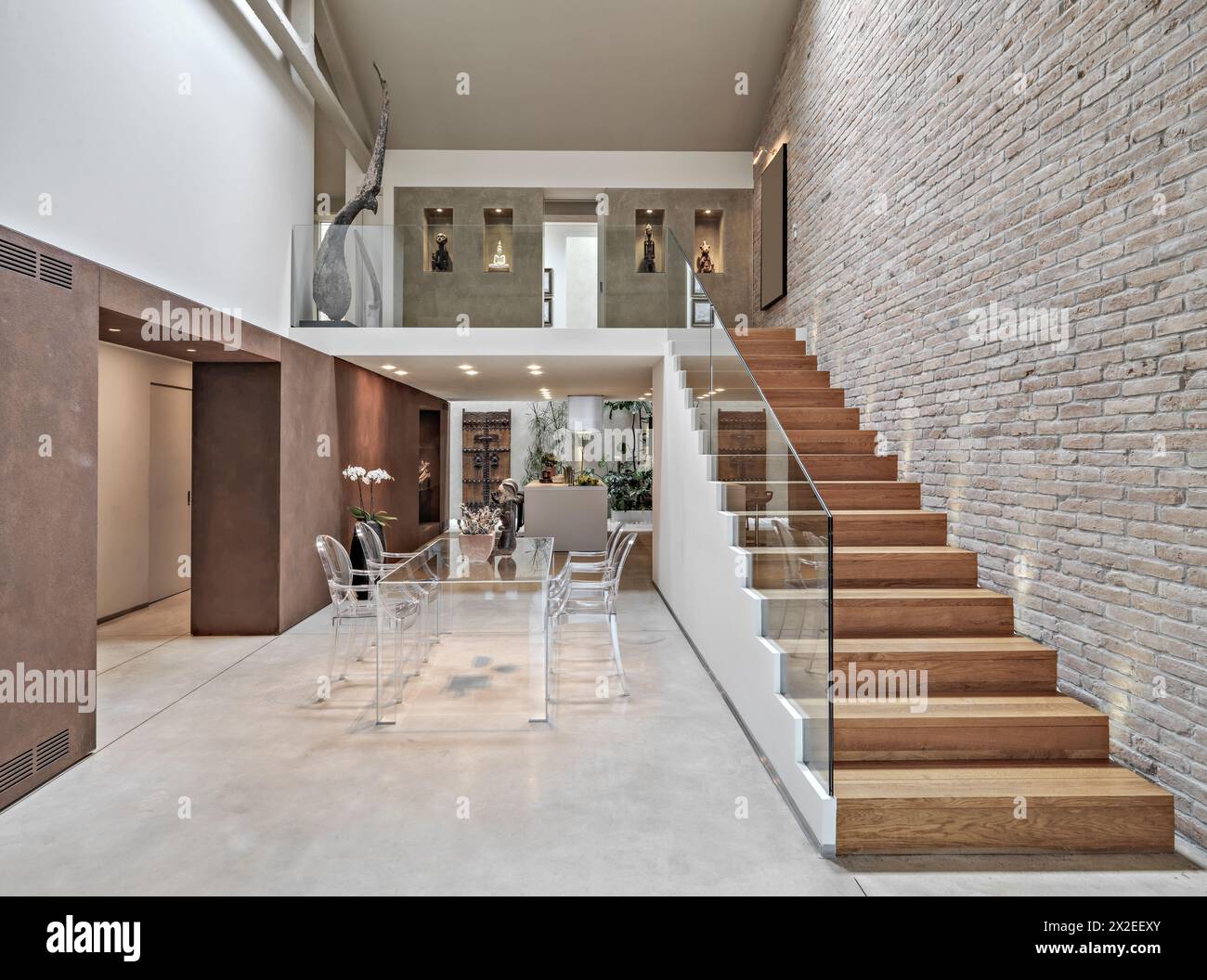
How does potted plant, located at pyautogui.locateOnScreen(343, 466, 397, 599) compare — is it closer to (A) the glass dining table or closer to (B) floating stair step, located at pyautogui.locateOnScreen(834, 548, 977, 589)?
(A) the glass dining table

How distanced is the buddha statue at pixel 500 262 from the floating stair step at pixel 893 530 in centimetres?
422

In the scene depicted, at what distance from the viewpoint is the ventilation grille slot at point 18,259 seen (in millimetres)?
3086

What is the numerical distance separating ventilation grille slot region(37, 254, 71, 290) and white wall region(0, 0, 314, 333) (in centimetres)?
14

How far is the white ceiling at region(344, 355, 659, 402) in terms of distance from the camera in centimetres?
747

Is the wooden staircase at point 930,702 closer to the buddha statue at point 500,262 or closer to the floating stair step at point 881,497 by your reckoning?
the floating stair step at point 881,497

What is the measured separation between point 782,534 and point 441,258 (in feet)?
16.2

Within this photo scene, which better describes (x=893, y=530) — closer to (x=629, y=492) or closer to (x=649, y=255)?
(x=649, y=255)

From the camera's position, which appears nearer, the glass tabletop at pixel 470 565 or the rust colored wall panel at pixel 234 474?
the glass tabletop at pixel 470 565

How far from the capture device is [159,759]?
366cm

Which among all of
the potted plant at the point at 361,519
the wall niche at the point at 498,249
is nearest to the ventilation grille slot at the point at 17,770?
the potted plant at the point at 361,519

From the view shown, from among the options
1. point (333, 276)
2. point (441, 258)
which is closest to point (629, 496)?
point (441, 258)

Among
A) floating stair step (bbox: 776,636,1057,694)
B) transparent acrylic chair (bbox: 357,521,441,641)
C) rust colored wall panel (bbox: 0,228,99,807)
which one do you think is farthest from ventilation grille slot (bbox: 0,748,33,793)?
floating stair step (bbox: 776,636,1057,694)
